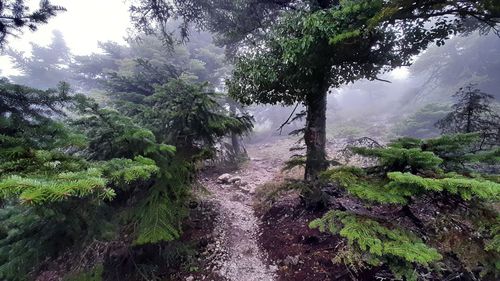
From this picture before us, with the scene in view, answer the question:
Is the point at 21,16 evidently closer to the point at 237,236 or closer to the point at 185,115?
the point at 185,115

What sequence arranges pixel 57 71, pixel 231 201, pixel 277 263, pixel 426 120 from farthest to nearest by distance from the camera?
pixel 57 71, pixel 426 120, pixel 231 201, pixel 277 263

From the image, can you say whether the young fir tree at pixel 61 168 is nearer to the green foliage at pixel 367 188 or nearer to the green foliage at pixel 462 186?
the green foliage at pixel 367 188

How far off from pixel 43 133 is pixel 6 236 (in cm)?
306

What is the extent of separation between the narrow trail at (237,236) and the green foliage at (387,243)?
2.65m

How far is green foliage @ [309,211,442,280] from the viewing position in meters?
2.89

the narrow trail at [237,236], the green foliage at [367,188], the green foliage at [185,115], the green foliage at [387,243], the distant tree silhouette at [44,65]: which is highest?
the distant tree silhouette at [44,65]

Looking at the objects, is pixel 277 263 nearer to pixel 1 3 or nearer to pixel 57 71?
pixel 1 3

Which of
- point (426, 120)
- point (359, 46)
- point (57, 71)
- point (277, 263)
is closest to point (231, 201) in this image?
point (277, 263)

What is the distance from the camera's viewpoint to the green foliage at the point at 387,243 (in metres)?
2.89

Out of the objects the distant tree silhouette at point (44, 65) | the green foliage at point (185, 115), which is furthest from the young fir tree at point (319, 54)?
the distant tree silhouette at point (44, 65)

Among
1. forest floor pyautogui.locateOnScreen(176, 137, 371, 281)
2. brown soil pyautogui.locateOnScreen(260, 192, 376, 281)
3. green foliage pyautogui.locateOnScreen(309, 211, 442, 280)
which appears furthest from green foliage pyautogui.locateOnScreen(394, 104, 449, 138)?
green foliage pyautogui.locateOnScreen(309, 211, 442, 280)

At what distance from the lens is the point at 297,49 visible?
5.74m

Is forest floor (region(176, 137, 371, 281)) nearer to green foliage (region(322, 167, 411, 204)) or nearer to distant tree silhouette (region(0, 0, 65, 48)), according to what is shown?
green foliage (region(322, 167, 411, 204))

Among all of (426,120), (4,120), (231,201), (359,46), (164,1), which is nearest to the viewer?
(4,120)
